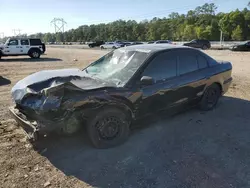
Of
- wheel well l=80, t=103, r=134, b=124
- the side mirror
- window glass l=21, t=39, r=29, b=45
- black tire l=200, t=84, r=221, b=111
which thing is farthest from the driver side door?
window glass l=21, t=39, r=29, b=45

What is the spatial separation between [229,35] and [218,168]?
76135 millimetres

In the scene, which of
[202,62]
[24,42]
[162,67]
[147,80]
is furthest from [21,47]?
[147,80]

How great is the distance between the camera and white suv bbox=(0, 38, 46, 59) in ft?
63.4

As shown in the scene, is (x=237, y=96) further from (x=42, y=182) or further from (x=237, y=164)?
(x=42, y=182)

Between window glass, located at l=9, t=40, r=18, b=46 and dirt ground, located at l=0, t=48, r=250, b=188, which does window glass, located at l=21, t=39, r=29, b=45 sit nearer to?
window glass, located at l=9, t=40, r=18, b=46

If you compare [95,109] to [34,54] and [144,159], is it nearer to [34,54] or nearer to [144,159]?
[144,159]

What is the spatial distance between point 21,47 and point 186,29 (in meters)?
61.8

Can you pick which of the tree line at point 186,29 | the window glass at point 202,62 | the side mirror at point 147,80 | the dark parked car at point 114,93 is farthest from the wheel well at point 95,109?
the tree line at point 186,29

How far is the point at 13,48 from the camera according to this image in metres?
19.4

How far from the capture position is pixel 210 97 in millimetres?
5242

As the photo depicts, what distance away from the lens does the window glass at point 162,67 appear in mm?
3975

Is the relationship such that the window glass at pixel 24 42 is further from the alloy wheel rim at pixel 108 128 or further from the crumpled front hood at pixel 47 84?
the alloy wheel rim at pixel 108 128

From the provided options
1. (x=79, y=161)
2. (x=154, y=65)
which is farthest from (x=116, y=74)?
(x=79, y=161)

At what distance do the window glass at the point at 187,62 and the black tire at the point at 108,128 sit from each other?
1.58 m
